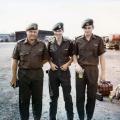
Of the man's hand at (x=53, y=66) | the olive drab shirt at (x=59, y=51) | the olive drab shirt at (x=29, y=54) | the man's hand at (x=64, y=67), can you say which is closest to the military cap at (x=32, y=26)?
the olive drab shirt at (x=29, y=54)

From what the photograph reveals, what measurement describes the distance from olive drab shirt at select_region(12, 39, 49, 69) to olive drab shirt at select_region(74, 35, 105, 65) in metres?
0.75

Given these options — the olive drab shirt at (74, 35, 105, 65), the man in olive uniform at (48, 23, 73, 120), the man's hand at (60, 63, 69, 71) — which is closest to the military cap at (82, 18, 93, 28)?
the olive drab shirt at (74, 35, 105, 65)

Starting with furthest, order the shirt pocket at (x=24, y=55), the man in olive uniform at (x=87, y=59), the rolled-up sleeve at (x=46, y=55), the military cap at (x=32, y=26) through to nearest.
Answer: the man in olive uniform at (x=87, y=59) → the rolled-up sleeve at (x=46, y=55) → the shirt pocket at (x=24, y=55) → the military cap at (x=32, y=26)

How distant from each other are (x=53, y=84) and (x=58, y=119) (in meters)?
1.02

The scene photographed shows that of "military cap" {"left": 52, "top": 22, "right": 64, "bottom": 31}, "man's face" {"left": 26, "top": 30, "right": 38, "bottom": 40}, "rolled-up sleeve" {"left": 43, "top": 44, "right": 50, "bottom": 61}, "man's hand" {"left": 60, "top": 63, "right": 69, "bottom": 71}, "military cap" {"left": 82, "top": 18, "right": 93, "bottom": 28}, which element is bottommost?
"man's hand" {"left": 60, "top": 63, "right": 69, "bottom": 71}

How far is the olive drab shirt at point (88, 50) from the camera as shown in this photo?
7.05m

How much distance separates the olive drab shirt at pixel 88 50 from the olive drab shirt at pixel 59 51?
0.19m

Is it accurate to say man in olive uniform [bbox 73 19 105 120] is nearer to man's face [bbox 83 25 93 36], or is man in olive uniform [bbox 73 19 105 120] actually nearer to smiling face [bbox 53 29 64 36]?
man's face [bbox 83 25 93 36]

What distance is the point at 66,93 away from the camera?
7.01m

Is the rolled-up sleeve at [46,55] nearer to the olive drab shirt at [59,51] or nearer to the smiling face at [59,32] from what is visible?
the olive drab shirt at [59,51]

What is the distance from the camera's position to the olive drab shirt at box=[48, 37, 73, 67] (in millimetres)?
6957

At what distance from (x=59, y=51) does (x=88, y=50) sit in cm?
58

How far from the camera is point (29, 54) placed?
6781 millimetres

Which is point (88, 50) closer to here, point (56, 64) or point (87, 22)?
point (87, 22)
